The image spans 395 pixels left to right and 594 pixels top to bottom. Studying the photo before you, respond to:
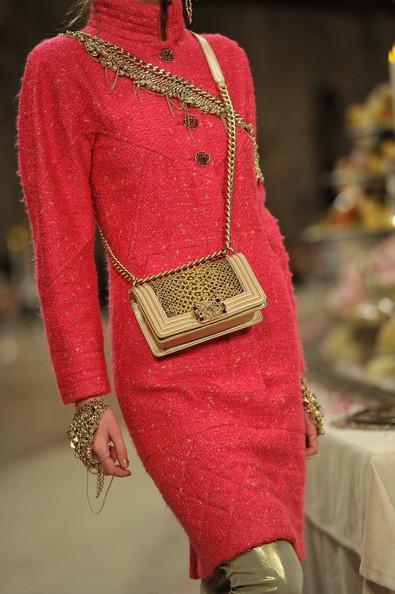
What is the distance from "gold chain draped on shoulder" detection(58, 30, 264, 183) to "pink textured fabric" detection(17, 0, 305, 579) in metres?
0.02

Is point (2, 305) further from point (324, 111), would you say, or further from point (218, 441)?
point (218, 441)

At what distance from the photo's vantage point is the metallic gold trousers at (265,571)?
1.58 m

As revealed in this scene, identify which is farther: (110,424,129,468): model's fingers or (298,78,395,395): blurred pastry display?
(298,78,395,395): blurred pastry display

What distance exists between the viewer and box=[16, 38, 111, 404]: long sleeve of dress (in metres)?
1.73

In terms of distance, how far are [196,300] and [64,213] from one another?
0.30m

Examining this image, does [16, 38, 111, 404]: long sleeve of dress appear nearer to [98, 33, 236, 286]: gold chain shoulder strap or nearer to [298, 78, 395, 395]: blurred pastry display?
[98, 33, 236, 286]: gold chain shoulder strap

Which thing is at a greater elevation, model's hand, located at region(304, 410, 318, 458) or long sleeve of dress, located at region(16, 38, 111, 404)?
long sleeve of dress, located at region(16, 38, 111, 404)

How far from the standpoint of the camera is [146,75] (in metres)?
1.79

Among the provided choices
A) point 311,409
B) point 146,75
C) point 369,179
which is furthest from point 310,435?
point 369,179

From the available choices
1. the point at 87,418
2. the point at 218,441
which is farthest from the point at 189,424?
the point at 87,418

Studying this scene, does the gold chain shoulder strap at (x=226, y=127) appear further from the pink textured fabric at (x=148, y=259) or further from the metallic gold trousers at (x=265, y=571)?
the metallic gold trousers at (x=265, y=571)

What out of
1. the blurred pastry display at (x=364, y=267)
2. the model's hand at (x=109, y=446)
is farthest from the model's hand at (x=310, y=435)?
the blurred pastry display at (x=364, y=267)

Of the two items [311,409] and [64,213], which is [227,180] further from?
[311,409]

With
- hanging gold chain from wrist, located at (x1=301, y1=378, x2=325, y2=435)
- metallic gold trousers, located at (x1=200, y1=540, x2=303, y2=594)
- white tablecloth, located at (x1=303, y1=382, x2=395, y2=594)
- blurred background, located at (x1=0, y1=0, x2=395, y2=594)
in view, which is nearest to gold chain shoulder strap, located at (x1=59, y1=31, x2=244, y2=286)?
blurred background, located at (x1=0, y1=0, x2=395, y2=594)
